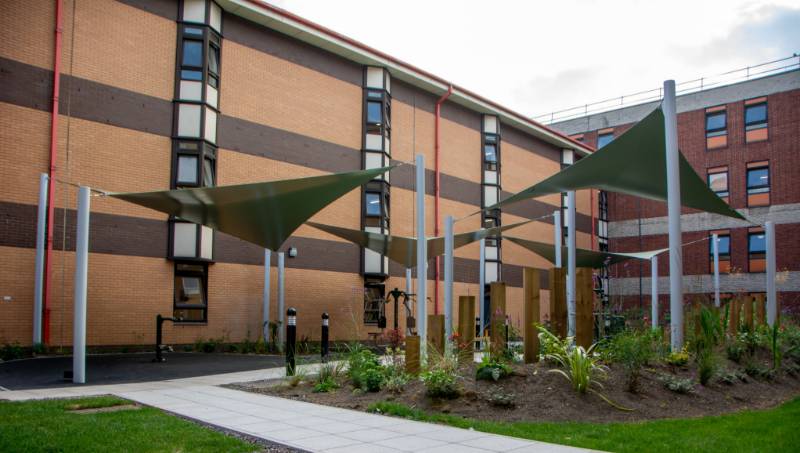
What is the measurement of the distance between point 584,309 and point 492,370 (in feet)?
5.31

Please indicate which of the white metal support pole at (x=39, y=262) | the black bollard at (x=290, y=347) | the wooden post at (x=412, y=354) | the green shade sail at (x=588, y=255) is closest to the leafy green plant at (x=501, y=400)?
the wooden post at (x=412, y=354)

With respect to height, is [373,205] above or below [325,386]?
above

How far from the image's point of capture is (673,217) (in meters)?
7.97

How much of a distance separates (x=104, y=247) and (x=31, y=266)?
4.44ft

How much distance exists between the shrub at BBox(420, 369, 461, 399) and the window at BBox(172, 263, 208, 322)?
908cm

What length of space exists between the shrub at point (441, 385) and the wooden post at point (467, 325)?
1413 mm

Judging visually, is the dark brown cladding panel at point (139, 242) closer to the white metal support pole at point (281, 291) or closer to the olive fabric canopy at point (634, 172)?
the white metal support pole at point (281, 291)

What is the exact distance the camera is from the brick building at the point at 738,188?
2488 centimetres

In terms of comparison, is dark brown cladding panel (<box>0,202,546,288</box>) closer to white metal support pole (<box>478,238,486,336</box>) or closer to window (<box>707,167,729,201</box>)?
white metal support pole (<box>478,238,486,336</box>)

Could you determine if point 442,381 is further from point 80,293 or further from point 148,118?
point 148,118

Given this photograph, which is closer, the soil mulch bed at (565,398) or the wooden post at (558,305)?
the soil mulch bed at (565,398)

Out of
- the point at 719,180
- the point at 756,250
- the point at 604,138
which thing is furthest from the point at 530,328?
the point at 604,138

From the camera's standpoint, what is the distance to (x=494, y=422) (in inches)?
212

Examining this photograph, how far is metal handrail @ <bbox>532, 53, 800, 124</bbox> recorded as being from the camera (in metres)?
26.3
